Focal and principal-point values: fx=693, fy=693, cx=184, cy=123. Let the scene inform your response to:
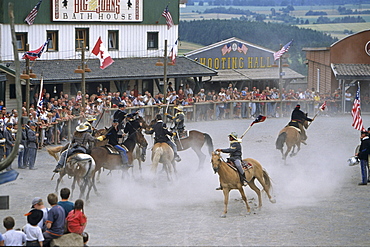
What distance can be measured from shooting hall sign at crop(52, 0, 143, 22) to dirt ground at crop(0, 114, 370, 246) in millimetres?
14509

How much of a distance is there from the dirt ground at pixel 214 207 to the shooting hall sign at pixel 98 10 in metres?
14.5

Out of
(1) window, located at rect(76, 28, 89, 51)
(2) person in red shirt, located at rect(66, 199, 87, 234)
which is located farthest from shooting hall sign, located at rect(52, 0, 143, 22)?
(2) person in red shirt, located at rect(66, 199, 87, 234)

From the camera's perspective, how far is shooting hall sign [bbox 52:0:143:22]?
40125 mm

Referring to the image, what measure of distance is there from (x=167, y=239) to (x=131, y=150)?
6300 mm

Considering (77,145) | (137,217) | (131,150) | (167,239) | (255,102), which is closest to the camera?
(167,239)

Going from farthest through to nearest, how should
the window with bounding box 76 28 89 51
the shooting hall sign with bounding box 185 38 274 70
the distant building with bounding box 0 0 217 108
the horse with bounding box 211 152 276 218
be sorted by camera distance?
the shooting hall sign with bounding box 185 38 274 70
the window with bounding box 76 28 89 51
the distant building with bounding box 0 0 217 108
the horse with bounding box 211 152 276 218

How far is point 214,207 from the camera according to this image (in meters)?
18.5

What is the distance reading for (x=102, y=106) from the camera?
33656 millimetres

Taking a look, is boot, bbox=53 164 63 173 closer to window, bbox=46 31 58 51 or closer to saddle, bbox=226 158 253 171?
saddle, bbox=226 158 253 171

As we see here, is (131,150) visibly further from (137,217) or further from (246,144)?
(246,144)

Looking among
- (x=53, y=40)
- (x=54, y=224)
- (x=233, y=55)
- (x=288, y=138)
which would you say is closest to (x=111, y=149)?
(x=54, y=224)

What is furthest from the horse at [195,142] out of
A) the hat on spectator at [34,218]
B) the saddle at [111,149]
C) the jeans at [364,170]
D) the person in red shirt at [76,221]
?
the hat on spectator at [34,218]

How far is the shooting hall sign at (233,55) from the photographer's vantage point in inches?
1941

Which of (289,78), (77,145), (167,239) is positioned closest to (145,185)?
(77,145)
